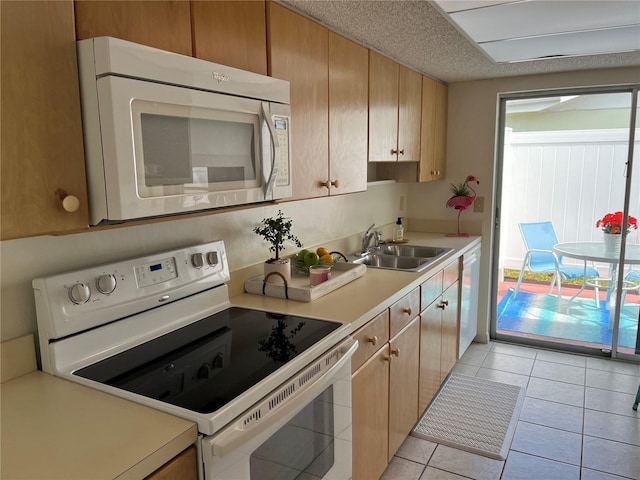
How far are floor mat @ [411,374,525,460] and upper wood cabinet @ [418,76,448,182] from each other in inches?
57.1

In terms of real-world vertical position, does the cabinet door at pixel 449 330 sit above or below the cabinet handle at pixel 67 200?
below

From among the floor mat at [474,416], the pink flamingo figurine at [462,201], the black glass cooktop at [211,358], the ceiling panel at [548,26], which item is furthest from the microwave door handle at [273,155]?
the pink flamingo figurine at [462,201]

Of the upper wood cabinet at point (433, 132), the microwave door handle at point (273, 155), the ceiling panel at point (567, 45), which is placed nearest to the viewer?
the microwave door handle at point (273, 155)

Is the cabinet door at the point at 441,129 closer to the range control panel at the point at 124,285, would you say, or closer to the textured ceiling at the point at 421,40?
the textured ceiling at the point at 421,40

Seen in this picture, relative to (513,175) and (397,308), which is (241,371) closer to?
(397,308)

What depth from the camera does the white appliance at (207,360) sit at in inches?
46.4

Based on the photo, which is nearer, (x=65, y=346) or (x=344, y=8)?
(x=65, y=346)

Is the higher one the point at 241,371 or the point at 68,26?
the point at 68,26

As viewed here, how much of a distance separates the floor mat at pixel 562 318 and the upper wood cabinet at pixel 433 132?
1366 mm

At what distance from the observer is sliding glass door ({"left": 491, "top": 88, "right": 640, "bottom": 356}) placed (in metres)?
3.62

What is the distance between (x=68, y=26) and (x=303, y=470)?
1339 mm

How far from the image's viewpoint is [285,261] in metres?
2.13

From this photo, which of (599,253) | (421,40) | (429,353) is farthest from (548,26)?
(599,253)

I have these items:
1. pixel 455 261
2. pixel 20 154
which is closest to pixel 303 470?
pixel 20 154
